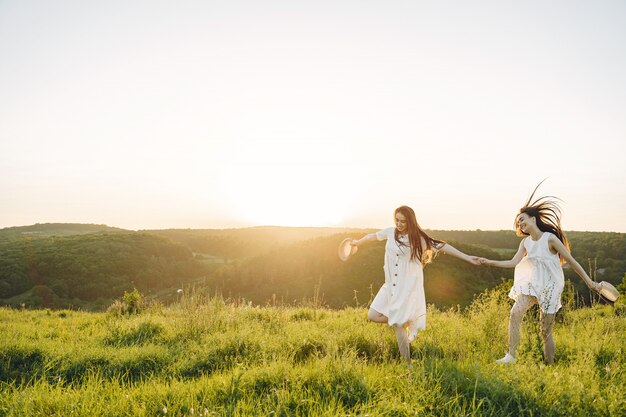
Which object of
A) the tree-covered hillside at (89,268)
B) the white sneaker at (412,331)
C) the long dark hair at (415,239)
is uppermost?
the long dark hair at (415,239)

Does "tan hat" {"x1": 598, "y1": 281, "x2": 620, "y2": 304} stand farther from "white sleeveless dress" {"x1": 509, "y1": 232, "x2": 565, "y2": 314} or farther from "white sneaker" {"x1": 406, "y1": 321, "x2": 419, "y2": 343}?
"white sneaker" {"x1": 406, "y1": 321, "x2": 419, "y2": 343}

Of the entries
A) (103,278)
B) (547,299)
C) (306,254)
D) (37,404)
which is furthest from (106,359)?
(103,278)

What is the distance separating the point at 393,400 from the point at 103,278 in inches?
2936

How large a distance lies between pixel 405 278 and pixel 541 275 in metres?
1.78

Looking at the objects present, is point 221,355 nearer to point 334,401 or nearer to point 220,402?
point 220,402

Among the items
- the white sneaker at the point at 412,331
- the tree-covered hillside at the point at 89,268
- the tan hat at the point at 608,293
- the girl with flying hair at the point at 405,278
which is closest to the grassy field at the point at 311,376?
the white sneaker at the point at 412,331

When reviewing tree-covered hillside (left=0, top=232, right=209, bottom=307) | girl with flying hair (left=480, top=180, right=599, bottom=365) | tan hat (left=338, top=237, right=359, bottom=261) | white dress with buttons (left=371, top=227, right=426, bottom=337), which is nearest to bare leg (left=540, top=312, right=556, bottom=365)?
girl with flying hair (left=480, top=180, right=599, bottom=365)

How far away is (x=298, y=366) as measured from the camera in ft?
15.3

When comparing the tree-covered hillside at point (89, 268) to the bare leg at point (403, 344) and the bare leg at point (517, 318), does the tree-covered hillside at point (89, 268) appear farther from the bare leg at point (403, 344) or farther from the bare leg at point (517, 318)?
the bare leg at point (517, 318)

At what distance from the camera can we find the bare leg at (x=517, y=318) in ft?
16.5

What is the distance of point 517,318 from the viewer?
201 inches

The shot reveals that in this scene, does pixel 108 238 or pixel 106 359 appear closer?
pixel 106 359

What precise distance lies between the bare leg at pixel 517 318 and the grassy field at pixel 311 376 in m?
0.14

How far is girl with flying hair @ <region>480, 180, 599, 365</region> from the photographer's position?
4.99m
